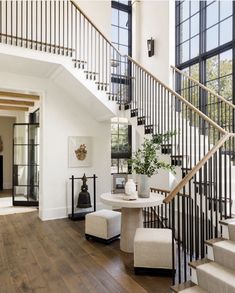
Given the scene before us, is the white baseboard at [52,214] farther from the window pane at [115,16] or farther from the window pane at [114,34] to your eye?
the window pane at [115,16]

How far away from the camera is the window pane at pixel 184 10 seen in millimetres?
6426

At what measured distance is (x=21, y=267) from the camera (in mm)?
3256

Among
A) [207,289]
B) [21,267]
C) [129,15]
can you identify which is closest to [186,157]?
[207,289]

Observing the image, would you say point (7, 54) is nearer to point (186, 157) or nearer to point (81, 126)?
point (81, 126)

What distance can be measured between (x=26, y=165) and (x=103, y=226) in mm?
3856

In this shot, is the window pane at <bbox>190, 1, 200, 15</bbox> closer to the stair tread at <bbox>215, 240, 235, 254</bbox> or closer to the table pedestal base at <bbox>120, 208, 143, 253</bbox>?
the table pedestal base at <bbox>120, 208, 143, 253</bbox>

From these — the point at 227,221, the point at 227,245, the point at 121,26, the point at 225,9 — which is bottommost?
the point at 227,245

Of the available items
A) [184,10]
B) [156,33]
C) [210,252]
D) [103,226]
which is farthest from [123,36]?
[210,252]

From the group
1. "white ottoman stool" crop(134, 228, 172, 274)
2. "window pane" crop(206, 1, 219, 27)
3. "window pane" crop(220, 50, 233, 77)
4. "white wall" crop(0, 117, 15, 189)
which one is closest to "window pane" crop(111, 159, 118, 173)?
"window pane" crop(220, 50, 233, 77)

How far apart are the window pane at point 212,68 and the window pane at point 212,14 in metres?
0.79

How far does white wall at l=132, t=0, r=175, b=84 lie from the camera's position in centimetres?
656

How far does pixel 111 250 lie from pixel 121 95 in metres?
3.08

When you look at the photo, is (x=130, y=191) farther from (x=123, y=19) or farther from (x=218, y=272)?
(x=123, y=19)

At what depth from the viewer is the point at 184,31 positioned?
6496 mm
